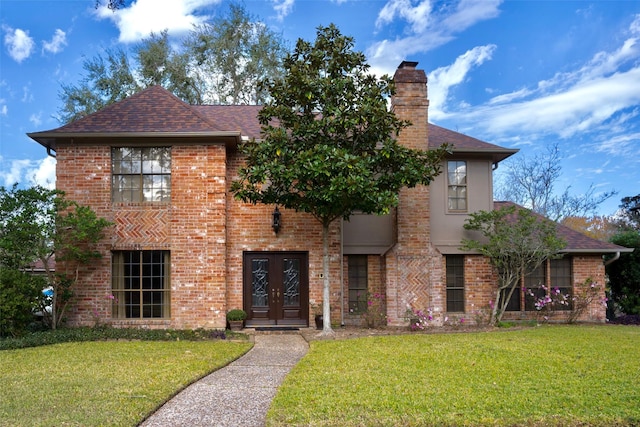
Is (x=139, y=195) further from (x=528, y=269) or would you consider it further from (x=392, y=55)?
(x=528, y=269)

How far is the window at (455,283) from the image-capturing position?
1473 cm

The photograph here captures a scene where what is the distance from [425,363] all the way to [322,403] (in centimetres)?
294

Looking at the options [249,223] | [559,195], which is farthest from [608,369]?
[559,195]

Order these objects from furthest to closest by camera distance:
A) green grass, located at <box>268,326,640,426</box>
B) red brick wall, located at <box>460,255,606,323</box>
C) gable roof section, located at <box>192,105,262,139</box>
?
red brick wall, located at <box>460,255,606,323</box> → gable roof section, located at <box>192,105,262,139</box> → green grass, located at <box>268,326,640,426</box>

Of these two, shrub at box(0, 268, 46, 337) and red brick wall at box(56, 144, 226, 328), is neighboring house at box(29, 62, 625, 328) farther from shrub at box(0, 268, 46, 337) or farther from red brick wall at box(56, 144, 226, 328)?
shrub at box(0, 268, 46, 337)

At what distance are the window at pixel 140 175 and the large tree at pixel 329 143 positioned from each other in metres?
2.16

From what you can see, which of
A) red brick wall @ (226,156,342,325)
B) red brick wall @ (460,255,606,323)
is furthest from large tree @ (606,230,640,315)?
red brick wall @ (226,156,342,325)

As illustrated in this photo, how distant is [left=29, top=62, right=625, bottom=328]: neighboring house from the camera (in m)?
12.9

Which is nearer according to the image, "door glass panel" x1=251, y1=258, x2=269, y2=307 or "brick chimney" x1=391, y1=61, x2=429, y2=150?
"door glass panel" x1=251, y1=258, x2=269, y2=307

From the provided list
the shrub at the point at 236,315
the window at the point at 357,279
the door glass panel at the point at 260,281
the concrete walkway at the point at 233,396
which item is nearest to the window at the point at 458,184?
the window at the point at 357,279

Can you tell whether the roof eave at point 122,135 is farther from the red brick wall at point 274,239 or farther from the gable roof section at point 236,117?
the gable roof section at point 236,117

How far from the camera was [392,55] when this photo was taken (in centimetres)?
1556

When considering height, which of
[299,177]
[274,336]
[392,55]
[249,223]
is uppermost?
[392,55]

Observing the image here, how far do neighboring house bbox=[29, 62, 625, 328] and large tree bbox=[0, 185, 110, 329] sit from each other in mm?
599
